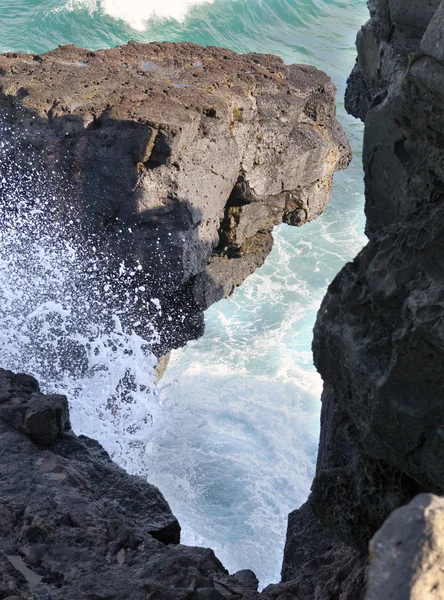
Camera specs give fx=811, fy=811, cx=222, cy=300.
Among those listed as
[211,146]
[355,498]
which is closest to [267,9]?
[211,146]

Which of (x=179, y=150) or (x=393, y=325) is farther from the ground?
(x=393, y=325)

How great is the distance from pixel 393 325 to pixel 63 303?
18.6ft

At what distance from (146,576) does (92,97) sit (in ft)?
19.1

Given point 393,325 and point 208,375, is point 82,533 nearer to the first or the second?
point 393,325

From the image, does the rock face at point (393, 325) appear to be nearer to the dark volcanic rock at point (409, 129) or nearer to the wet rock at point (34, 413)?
the dark volcanic rock at point (409, 129)

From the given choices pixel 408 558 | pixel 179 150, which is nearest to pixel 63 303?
pixel 179 150

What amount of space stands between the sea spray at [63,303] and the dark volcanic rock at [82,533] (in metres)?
2.87

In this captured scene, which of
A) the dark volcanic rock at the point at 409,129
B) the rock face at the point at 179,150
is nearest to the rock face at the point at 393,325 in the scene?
the dark volcanic rock at the point at 409,129

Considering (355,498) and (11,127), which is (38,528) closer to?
(355,498)

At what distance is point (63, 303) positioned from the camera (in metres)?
8.73

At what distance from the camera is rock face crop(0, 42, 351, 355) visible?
8359 mm

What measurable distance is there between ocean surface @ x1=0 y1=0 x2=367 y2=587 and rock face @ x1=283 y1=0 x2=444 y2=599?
4.06m

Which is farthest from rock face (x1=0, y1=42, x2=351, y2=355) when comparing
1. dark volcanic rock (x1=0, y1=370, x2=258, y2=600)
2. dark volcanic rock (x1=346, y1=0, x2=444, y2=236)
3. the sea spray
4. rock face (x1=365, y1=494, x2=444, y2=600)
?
rock face (x1=365, y1=494, x2=444, y2=600)

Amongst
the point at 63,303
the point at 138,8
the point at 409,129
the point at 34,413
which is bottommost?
the point at 63,303
